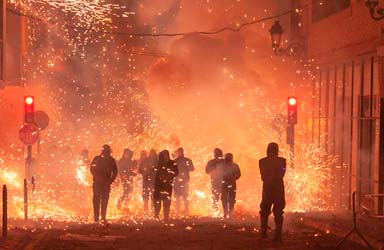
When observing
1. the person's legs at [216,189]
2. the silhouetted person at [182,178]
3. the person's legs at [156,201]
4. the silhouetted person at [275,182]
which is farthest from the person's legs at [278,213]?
the silhouetted person at [182,178]

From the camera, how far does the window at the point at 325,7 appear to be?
62.0 feet

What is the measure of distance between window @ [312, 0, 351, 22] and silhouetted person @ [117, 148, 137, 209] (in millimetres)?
6236

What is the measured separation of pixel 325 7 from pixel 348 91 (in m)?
3.03

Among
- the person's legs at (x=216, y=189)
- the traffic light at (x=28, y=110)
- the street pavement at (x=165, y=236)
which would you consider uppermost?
the traffic light at (x=28, y=110)

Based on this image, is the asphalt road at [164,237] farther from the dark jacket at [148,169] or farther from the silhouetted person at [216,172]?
the dark jacket at [148,169]

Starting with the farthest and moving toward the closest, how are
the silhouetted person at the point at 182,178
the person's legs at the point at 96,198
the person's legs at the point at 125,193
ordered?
1. the person's legs at the point at 125,193
2. the silhouetted person at the point at 182,178
3. the person's legs at the point at 96,198

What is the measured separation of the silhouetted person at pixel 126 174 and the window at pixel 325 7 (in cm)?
624

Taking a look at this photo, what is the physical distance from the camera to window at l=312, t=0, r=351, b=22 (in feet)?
62.0

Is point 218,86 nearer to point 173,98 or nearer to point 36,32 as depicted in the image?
point 173,98

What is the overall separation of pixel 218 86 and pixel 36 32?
902 cm

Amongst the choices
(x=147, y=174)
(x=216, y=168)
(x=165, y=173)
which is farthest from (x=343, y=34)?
(x=147, y=174)

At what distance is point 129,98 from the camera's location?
3747 cm

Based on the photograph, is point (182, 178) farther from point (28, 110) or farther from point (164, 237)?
point (164, 237)

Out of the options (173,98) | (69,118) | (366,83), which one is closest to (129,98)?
(69,118)
